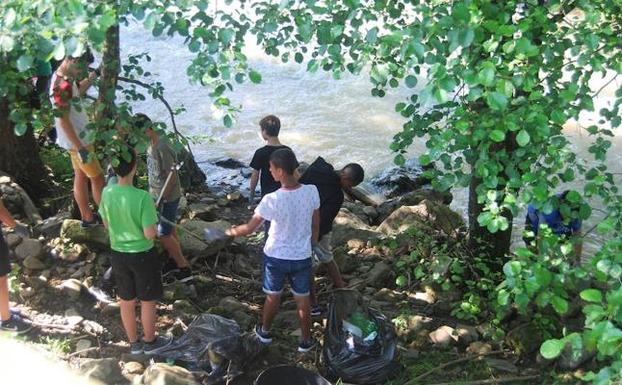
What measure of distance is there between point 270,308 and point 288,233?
0.63m

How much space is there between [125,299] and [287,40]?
6.68 ft

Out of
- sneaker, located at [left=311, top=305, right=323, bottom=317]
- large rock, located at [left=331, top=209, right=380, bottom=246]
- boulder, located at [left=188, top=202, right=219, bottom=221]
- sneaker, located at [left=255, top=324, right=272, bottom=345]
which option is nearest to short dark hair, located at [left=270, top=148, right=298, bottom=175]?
sneaker, located at [left=255, top=324, right=272, bottom=345]

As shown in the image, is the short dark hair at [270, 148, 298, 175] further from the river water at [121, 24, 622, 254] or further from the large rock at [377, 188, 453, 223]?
the river water at [121, 24, 622, 254]

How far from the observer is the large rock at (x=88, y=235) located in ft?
17.6

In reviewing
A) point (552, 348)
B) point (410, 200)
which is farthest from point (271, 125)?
point (410, 200)

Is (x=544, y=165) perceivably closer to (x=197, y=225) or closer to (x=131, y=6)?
(x=131, y=6)

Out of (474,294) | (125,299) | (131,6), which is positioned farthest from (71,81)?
(474,294)

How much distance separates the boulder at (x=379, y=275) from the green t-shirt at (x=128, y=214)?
233cm

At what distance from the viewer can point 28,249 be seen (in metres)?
5.34

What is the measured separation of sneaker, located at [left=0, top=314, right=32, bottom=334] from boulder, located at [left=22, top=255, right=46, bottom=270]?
786mm

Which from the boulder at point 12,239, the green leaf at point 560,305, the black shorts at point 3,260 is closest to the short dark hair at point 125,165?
the black shorts at point 3,260

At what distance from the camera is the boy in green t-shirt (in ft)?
13.4

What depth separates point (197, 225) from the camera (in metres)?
6.14

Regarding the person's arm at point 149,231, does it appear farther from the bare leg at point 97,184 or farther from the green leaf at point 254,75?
the green leaf at point 254,75
